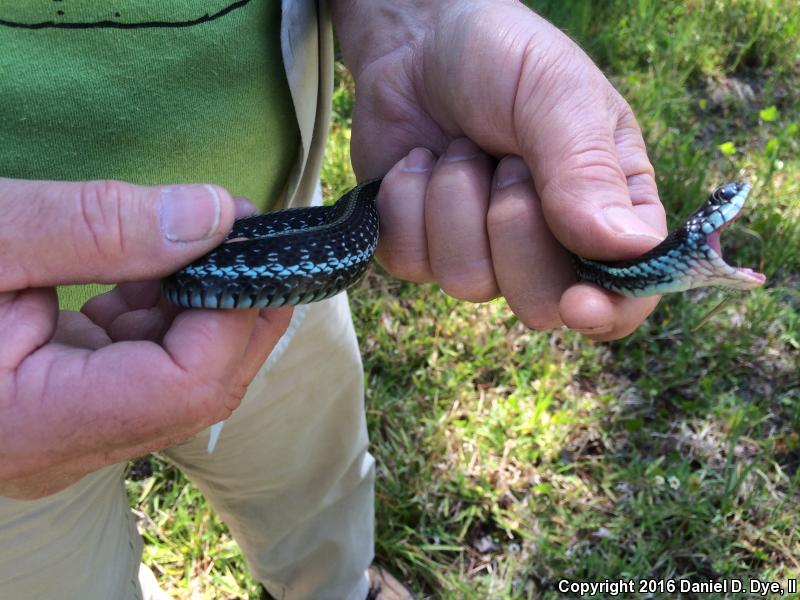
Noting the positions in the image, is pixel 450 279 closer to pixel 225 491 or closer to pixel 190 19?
pixel 190 19

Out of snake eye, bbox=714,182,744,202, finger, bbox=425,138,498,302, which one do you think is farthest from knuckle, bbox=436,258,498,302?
snake eye, bbox=714,182,744,202

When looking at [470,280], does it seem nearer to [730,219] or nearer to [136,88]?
[730,219]

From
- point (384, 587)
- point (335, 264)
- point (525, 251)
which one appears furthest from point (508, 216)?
point (384, 587)

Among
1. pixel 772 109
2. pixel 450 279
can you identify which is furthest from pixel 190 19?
pixel 772 109

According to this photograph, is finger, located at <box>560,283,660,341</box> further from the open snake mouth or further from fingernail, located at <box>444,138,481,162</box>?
fingernail, located at <box>444,138,481,162</box>

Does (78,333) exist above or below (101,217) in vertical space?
below

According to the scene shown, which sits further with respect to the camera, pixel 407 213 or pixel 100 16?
pixel 407 213
